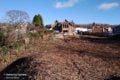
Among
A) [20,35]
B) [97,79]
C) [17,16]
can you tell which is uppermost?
[17,16]

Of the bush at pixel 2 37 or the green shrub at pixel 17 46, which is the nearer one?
the green shrub at pixel 17 46

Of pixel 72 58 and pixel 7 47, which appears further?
pixel 7 47

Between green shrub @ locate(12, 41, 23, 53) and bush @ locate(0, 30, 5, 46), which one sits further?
bush @ locate(0, 30, 5, 46)

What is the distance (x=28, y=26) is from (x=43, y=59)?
41.8 ft

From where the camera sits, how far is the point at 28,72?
10672 millimetres

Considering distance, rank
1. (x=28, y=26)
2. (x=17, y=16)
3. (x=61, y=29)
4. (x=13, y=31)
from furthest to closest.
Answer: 1. (x=61, y=29)
2. (x=28, y=26)
3. (x=17, y=16)
4. (x=13, y=31)

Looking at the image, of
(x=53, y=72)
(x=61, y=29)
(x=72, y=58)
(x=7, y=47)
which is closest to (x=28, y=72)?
(x=53, y=72)

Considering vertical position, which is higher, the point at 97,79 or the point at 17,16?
the point at 17,16

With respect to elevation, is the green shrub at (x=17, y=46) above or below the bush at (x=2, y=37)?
below

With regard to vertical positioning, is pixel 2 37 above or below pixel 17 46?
above

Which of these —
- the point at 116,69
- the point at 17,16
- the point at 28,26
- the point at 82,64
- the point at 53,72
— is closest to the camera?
the point at 53,72

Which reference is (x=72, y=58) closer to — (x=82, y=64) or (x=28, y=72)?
(x=82, y=64)

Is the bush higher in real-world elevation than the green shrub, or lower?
higher

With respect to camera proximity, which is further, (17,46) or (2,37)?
(2,37)
